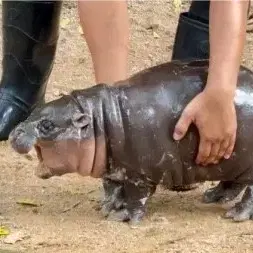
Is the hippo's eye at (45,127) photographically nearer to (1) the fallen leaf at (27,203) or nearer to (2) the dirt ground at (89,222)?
(2) the dirt ground at (89,222)

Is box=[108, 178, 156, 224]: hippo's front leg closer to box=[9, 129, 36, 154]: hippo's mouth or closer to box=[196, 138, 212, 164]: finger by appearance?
box=[196, 138, 212, 164]: finger

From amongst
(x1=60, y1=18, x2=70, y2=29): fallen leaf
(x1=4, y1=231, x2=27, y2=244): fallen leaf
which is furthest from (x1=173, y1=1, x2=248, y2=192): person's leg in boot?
(x1=60, y1=18, x2=70, y2=29): fallen leaf

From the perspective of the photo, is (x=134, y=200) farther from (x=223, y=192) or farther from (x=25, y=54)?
(x=25, y=54)

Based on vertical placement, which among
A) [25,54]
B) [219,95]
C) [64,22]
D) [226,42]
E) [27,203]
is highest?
[226,42]

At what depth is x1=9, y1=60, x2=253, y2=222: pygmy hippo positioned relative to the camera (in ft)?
7.61

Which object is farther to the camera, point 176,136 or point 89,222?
point 89,222

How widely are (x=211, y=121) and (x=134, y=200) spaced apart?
0.28m

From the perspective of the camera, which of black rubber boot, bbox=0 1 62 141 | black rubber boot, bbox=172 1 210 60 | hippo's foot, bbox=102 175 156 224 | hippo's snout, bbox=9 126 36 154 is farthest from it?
black rubber boot, bbox=0 1 62 141

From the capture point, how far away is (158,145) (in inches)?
91.7

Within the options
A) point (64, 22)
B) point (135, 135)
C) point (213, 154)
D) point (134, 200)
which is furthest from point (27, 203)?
point (64, 22)

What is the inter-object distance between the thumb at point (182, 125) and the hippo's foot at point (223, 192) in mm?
278

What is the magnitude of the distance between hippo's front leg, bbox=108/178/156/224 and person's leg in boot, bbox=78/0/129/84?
348 millimetres

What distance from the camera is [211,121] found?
235 cm

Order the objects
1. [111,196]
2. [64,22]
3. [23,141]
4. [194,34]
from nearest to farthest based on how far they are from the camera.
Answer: [23,141]
[111,196]
[194,34]
[64,22]
